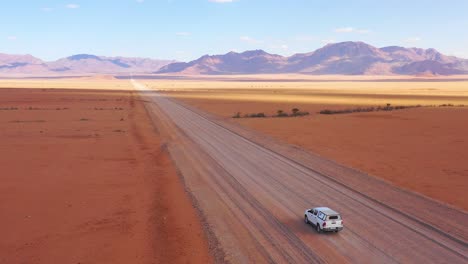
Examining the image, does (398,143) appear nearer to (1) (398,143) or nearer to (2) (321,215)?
(1) (398,143)

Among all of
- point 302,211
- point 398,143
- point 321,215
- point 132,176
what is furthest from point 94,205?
point 398,143

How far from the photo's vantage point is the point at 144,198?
69.2ft

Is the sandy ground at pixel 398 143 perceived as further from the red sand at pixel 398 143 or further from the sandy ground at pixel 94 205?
the sandy ground at pixel 94 205

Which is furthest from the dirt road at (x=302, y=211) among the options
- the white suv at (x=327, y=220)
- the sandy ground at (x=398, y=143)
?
the sandy ground at (x=398, y=143)

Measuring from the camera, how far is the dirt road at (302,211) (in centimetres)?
1479

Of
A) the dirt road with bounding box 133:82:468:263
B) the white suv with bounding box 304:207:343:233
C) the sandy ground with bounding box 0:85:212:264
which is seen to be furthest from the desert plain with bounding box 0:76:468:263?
the white suv with bounding box 304:207:343:233

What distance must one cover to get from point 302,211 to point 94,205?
889 centimetres

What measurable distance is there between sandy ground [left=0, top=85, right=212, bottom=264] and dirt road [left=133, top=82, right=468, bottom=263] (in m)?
1.39

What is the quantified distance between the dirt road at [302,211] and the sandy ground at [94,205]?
139 centimetres

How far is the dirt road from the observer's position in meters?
14.8

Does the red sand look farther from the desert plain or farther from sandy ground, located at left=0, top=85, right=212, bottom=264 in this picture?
sandy ground, located at left=0, top=85, right=212, bottom=264

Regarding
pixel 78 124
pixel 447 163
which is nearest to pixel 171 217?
pixel 447 163

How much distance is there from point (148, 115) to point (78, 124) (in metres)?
11.8

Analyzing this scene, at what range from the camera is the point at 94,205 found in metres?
20.0
